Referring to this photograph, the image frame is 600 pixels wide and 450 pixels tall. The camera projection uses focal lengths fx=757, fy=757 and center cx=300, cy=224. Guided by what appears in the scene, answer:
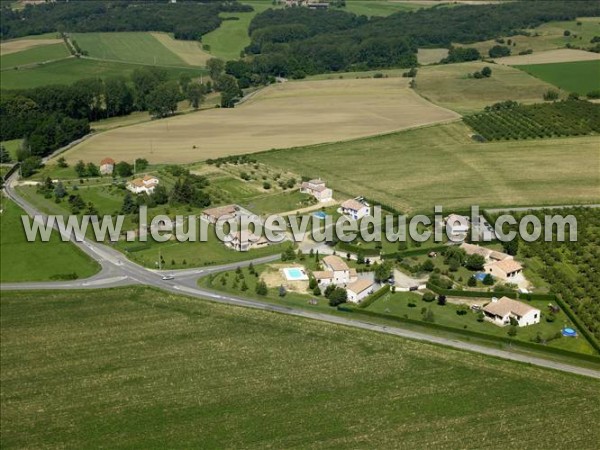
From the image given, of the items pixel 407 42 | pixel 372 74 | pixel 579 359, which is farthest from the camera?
pixel 407 42

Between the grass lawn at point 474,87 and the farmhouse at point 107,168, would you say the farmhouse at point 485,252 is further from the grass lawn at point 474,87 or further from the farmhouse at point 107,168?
the grass lawn at point 474,87

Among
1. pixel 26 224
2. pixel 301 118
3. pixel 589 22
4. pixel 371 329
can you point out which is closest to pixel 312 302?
pixel 371 329

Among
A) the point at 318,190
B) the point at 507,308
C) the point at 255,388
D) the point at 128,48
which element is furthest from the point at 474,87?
the point at 255,388

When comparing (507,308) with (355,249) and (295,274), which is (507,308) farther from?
(295,274)

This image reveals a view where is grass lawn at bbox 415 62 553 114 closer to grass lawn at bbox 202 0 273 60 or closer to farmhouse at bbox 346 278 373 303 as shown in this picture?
grass lawn at bbox 202 0 273 60

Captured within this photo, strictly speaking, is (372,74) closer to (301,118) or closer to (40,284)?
(301,118)

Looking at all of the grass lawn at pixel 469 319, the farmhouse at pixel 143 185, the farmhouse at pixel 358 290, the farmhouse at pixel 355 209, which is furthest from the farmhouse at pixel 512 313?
the farmhouse at pixel 143 185

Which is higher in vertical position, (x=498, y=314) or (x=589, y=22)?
(x=589, y=22)

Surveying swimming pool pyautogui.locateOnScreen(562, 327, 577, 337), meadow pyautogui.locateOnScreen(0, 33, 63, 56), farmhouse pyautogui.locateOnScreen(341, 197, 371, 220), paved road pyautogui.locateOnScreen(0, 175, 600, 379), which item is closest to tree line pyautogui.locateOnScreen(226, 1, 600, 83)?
meadow pyautogui.locateOnScreen(0, 33, 63, 56)
